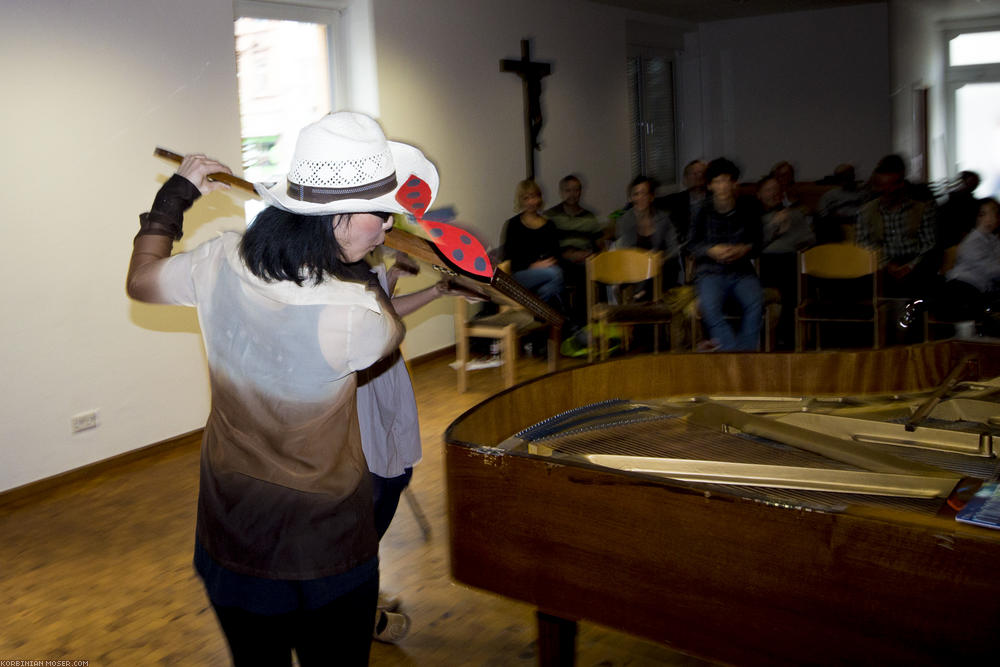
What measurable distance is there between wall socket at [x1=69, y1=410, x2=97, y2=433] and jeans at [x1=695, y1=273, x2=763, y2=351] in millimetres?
3286

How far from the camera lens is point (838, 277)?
5906 mm

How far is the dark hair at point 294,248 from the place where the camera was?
1557mm

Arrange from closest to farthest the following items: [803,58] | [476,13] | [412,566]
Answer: [412,566] → [476,13] → [803,58]

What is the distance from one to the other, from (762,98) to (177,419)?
8382 mm

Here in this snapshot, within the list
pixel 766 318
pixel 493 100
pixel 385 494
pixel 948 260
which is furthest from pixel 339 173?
pixel 493 100

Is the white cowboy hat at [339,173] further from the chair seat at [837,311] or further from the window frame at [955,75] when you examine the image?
the window frame at [955,75]

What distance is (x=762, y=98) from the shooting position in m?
11.3

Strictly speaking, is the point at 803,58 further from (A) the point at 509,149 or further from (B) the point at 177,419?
(B) the point at 177,419

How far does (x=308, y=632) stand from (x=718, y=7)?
31.6ft

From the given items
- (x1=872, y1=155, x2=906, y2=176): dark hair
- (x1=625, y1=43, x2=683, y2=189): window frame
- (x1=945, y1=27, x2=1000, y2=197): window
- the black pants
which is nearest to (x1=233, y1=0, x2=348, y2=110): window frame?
(x1=872, y1=155, x2=906, y2=176): dark hair

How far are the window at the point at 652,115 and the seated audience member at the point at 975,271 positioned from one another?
4363mm

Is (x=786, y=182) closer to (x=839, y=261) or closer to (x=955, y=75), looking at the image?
(x=839, y=261)

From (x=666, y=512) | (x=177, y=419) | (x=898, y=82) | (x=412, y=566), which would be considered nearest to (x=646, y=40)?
(x=898, y=82)

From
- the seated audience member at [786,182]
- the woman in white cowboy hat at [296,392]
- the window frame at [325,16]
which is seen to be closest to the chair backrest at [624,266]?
the window frame at [325,16]
